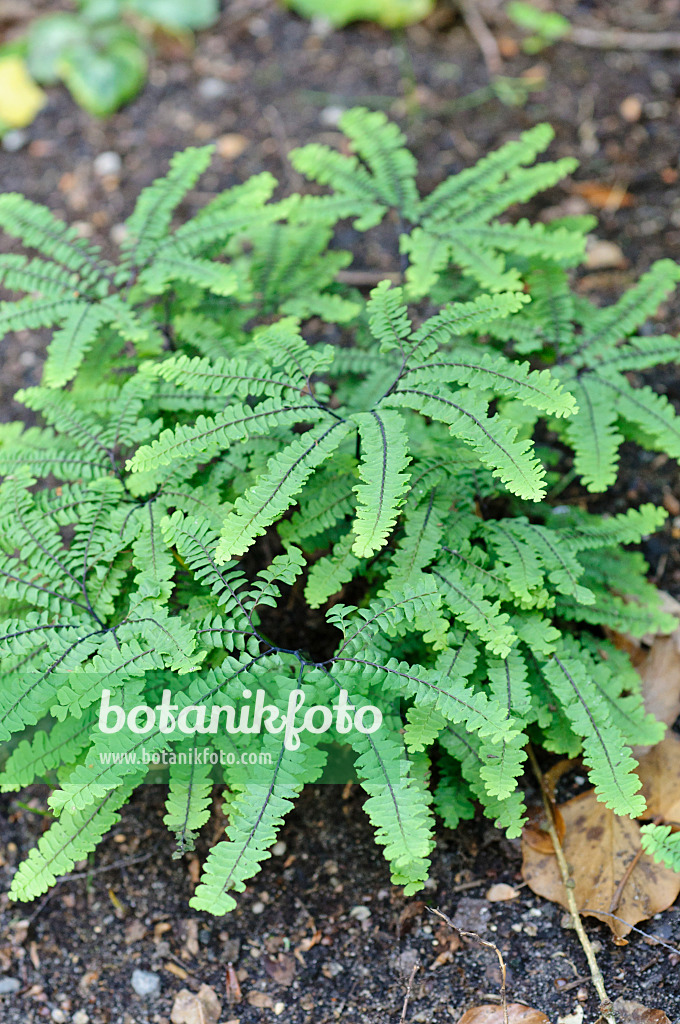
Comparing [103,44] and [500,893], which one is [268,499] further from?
[103,44]

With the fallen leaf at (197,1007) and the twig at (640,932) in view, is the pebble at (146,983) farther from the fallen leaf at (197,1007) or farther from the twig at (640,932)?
the twig at (640,932)

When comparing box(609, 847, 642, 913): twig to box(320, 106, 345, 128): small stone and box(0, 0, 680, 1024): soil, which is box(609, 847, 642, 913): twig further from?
box(320, 106, 345, 128): small stone

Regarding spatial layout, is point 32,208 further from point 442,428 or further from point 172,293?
point 442,428

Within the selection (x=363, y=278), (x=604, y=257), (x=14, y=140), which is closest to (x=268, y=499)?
(x=363, y=278)

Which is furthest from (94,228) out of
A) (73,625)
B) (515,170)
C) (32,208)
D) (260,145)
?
(73,625)

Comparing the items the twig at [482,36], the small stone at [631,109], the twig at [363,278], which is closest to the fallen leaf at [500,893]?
the twig at [363,278]
